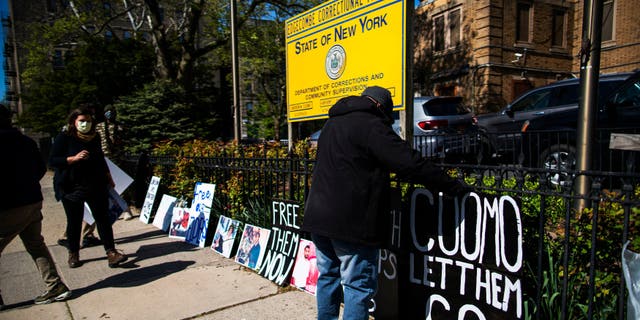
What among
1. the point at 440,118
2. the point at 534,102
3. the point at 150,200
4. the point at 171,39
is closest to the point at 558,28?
the point at 534,102

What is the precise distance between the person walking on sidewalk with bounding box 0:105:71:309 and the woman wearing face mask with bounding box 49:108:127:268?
55 centimetres

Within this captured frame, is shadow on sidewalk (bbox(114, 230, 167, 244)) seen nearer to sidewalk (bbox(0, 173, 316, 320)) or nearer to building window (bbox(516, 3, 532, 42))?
sidewalk (bbox(0, 173, 316, 320))

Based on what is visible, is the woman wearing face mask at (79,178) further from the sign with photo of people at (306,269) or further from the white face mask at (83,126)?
the sign with photo of people at (306,269)

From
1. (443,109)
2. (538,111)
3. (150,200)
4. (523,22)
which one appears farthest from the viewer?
(523,22)

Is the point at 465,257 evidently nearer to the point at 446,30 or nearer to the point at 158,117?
the point at 158,117

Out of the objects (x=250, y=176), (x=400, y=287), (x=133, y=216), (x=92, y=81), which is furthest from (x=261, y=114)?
(x=400, y=287)

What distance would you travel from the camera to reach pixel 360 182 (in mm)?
2270

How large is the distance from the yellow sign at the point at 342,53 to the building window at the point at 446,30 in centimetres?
1600

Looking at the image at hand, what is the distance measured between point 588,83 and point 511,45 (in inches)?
656

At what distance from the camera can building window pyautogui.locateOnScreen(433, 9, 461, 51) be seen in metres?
18.9

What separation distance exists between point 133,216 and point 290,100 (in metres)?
3.91

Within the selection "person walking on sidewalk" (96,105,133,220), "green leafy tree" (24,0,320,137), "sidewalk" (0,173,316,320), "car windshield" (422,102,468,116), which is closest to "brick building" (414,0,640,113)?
"green leafy tree" (24,0,320,137)

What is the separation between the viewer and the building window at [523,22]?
17844 millimetres

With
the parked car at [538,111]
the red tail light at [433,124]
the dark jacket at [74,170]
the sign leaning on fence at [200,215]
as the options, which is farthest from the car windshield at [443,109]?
the dark jacket at [74,170]
